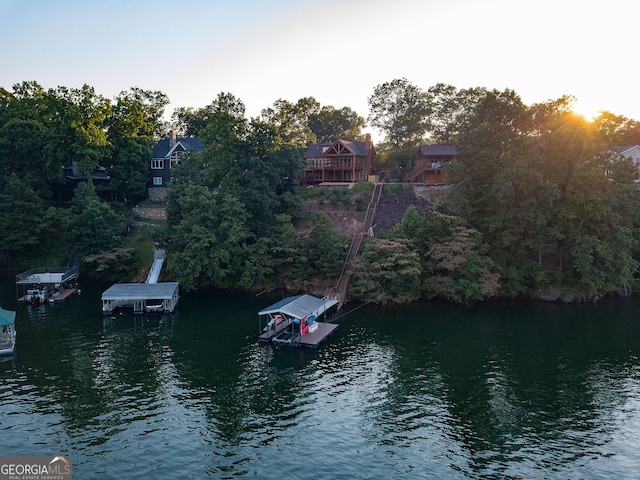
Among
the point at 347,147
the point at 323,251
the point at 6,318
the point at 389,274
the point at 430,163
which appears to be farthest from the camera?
the point at 347,147

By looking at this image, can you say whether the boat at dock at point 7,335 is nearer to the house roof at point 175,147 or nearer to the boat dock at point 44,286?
the boat dock at point 44,286

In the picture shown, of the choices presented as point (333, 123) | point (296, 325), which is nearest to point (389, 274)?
point (296, 325)

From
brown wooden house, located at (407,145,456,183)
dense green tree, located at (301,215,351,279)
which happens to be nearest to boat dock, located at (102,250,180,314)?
dense green tree, located at (301,215,351,279)

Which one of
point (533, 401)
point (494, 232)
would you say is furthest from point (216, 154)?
point (533, 401)

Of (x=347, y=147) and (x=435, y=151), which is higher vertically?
(x=347, y=147)

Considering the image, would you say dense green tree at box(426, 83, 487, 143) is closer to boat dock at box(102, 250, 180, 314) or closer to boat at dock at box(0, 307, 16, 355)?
boat dock at box(102, 250, 180, 314)

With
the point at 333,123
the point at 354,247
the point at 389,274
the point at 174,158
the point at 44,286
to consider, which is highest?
the point at 333,123

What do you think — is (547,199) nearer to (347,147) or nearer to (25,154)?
(347,147)
